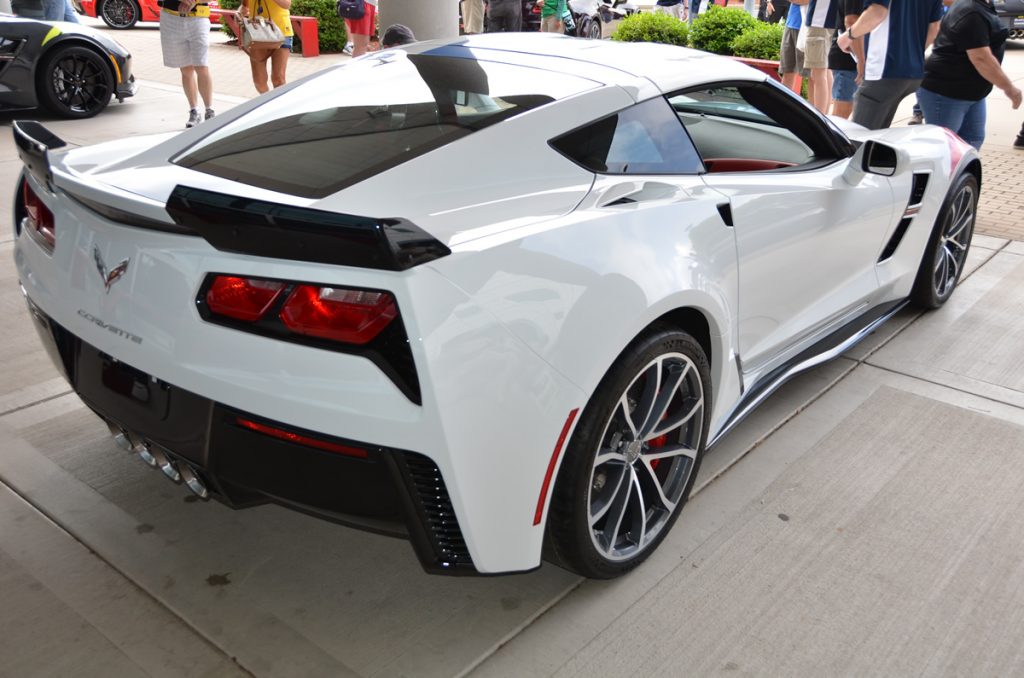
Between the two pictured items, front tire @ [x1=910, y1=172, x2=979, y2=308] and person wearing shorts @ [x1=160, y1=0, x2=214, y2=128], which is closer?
front tire @ [x1=910, y1=172, x2=979, y2=308]

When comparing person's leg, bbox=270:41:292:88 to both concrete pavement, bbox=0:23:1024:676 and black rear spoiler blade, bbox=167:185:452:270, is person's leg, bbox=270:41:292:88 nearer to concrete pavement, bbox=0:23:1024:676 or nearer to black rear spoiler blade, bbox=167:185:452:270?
concrete pavement, bbox=0:23:1024:676

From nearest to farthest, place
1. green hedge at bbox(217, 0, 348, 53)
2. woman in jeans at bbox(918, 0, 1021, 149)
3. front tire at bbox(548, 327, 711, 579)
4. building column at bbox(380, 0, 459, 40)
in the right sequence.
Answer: front tire at bbox(548, 327, 711, 579) < woman in jeans at bbox(918, 0, 1021, 149) < building column at bbox(380, 0, 459, 40) < green hedge at bbox(217, 0, 348, 53)

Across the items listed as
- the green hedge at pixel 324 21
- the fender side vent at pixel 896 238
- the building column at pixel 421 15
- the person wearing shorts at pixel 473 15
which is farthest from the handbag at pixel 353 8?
the green hedge at pixel 324 21

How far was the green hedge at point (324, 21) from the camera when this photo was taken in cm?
1606

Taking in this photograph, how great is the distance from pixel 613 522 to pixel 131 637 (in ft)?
4.36

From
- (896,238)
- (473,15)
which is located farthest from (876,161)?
(473,15)

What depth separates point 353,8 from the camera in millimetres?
9406

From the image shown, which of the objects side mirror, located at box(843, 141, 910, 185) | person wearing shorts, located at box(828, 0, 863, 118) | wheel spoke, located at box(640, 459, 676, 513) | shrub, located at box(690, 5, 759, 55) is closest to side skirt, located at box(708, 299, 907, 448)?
wheel spoke, located at box(640, 459, 676, 513)

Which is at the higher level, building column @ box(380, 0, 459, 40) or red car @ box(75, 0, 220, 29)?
red car @ box(75, 0, 220, 29)

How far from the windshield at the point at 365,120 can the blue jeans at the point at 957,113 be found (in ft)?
14.9

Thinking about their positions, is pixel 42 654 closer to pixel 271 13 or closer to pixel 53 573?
pixel 53 573

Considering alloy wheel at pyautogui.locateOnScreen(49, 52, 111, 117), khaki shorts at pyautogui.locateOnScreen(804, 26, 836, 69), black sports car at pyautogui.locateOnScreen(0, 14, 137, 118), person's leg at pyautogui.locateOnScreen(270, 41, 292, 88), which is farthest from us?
alloy wheel at pyautogui.locateOnScreen(49, 52, 111, 117)

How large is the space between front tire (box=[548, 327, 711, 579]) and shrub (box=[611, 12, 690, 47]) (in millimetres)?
10139

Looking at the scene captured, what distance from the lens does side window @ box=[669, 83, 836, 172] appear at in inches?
139
